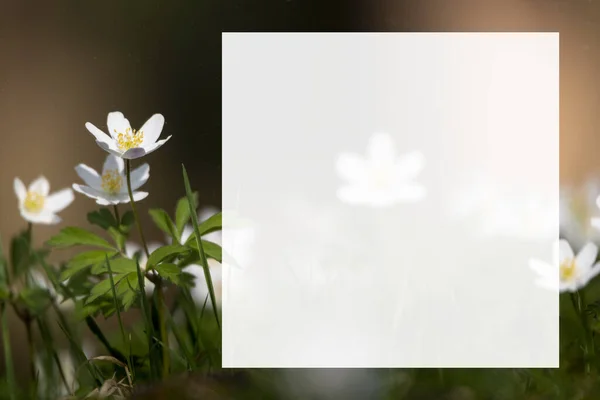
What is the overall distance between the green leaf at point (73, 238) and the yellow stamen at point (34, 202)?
126 millimetres

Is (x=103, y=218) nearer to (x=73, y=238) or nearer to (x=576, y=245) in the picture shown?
(x=73, y=238)

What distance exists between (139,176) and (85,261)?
0.15 m

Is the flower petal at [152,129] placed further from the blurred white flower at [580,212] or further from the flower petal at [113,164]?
the blurred white flower at [580,212]

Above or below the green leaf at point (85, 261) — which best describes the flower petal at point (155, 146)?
above

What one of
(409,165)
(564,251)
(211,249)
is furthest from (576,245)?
(211,249)

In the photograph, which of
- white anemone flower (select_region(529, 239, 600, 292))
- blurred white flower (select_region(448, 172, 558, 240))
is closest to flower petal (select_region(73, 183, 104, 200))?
blurred white flower (select_region(448, 172, 558, 240))

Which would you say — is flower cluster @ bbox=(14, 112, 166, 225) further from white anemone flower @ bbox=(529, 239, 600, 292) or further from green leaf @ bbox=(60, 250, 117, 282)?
white anemone flower @ bbox=(529, 239, 600, 292)

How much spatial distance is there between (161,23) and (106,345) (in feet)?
1.62

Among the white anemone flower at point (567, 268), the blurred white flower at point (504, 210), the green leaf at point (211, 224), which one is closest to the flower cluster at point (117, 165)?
the green leaf at point (211, 224)

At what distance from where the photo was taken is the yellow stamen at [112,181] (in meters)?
0.94

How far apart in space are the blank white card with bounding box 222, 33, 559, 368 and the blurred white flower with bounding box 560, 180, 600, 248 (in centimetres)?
2

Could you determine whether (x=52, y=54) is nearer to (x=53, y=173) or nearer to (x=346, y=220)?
(x=53, y=173)

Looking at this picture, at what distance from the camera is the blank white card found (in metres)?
0.95

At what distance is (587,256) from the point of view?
94 cm
